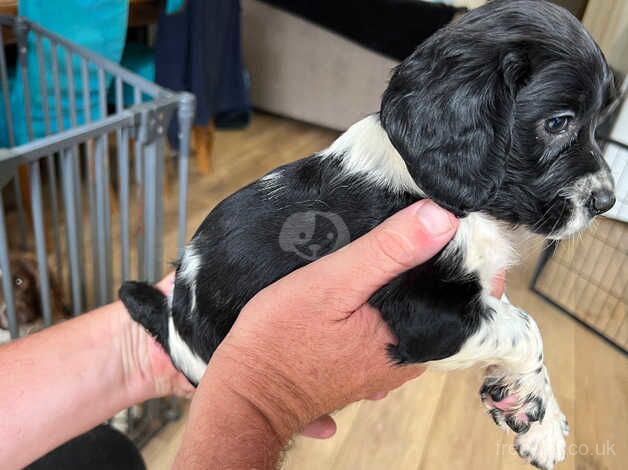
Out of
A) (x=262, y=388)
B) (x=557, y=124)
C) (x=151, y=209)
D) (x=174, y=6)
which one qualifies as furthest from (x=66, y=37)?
(x=557, y=124)

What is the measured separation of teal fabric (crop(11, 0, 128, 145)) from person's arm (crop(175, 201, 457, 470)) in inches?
61.9

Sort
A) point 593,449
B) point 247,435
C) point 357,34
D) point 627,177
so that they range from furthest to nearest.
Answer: point 357,34, point 627,177, point 593,449, point 247,435

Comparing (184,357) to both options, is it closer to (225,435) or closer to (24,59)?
(225,435)

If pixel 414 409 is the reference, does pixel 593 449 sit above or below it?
above

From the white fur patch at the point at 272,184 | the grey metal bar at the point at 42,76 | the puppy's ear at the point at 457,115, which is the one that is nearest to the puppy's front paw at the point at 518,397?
the puppy's ear at the point at 457,115

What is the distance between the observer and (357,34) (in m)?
4.10

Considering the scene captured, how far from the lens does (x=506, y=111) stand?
0.90 metres

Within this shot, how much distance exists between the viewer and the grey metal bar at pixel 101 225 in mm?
1405

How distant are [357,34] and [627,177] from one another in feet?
8.06

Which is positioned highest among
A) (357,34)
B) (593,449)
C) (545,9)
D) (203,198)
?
(545,9)

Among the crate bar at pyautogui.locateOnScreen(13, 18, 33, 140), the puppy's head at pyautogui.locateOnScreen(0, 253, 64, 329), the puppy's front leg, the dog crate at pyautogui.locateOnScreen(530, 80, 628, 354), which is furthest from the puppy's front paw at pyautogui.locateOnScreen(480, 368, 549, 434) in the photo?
the crate bar at pyautogui.locateOnScreen(13, 18, 33, 140)

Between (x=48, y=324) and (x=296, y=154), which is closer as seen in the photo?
(x=48, y=324)

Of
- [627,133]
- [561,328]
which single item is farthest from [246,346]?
[627,133]

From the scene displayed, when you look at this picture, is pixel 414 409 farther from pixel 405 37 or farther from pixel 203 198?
pixel 405 37
